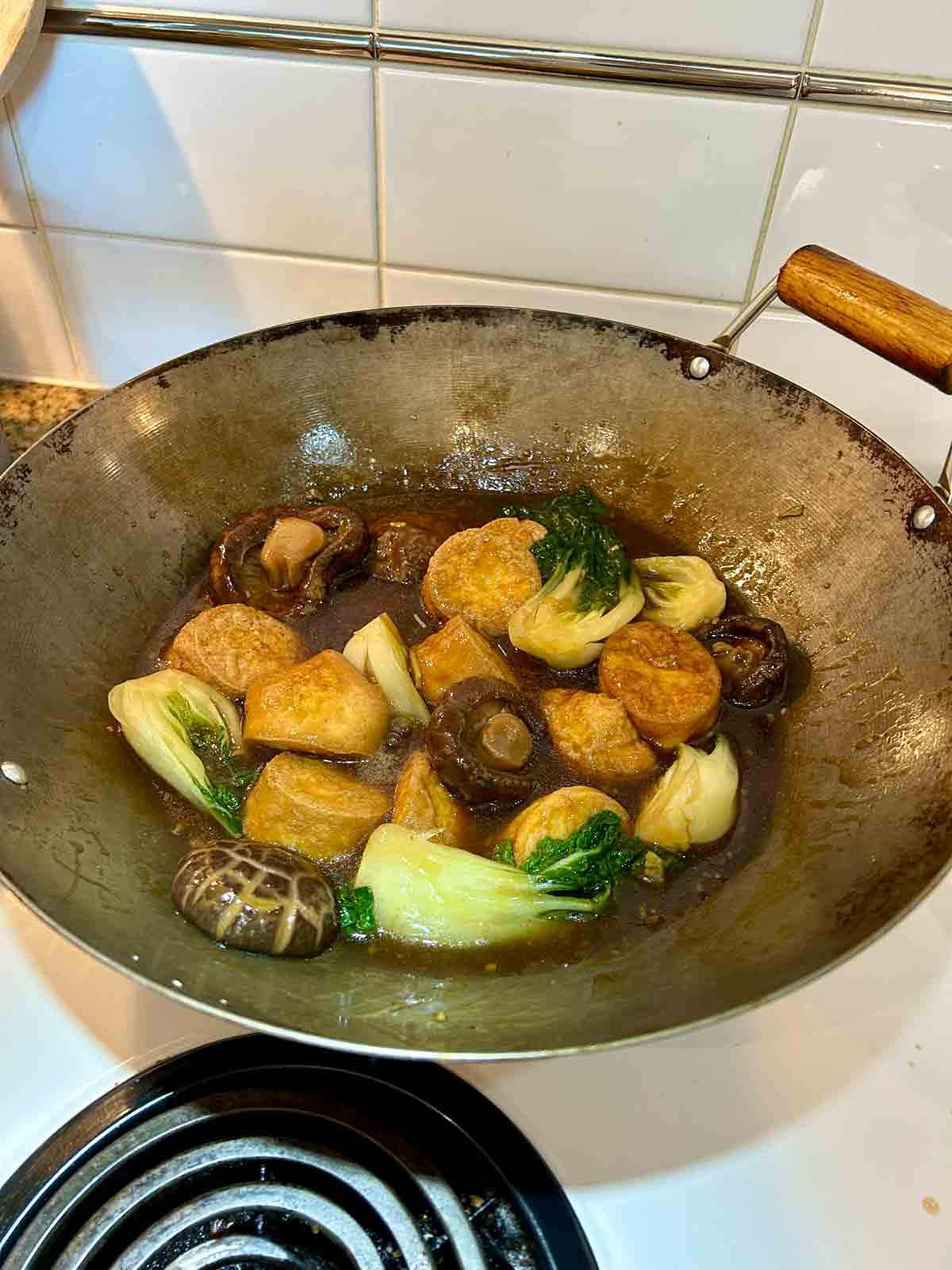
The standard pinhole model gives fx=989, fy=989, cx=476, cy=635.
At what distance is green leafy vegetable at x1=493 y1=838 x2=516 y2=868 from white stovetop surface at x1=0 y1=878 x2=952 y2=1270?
0.56 feet

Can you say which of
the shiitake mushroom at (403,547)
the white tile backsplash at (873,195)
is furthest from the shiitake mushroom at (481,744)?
the white tile backsplash at (873,195)

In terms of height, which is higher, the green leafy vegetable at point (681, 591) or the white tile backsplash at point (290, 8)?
the white tile backsplash at point (290, 8)

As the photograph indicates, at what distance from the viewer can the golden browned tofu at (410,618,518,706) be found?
40.3 inches

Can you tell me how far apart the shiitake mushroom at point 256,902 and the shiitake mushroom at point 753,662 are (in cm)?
47

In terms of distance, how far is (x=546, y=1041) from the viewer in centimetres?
67

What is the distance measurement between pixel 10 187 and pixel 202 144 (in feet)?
0.93

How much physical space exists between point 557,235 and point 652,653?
543mm

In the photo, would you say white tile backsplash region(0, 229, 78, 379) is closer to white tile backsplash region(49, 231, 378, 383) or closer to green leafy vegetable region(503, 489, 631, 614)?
white tile backsplash region(49, 231, 378, 383)

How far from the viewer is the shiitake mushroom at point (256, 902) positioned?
2.52 ft

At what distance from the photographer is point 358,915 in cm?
84

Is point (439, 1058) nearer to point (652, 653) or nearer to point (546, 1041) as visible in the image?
point (546, 1041)

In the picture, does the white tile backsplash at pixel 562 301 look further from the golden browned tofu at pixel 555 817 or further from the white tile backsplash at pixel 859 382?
the golden browned tofu at pixel 555 817

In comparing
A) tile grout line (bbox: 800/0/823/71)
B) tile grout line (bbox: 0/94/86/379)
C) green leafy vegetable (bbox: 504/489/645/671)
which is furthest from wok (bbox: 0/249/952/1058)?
tile grout line (bbox: 0/94/86/379)

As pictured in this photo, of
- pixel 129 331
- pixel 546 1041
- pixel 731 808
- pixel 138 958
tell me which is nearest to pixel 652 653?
pixel 731 808
